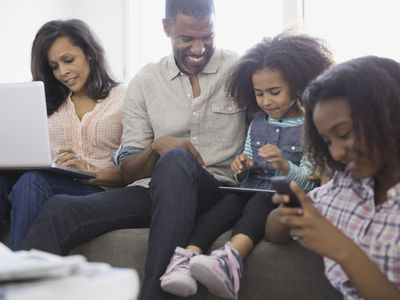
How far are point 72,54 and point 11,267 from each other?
1596mm

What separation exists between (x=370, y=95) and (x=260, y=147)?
661 mm

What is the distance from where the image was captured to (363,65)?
1.14 meters

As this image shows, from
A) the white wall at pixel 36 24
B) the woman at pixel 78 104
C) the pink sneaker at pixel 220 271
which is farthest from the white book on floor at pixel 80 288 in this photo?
the white wall at pixel 36 24

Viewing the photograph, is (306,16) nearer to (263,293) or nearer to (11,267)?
(263,293)

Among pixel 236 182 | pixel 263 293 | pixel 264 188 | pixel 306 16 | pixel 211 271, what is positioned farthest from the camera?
pixel 306 16

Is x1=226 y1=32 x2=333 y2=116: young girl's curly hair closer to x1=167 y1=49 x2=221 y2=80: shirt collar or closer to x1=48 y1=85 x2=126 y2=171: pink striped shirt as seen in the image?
x1=167 y1=49 x2=221 y2=80: shirt collar

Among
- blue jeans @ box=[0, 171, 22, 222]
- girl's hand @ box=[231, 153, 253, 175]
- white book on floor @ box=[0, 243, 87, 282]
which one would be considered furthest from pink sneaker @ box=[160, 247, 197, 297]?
white book on floor @ box=[0, 243, 87, 282]

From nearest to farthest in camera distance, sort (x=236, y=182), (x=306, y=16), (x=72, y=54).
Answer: (x=236, y=182)
(x=72, y=54)
(x=306, y=16)

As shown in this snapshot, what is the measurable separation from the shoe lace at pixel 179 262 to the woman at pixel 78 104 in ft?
1.77

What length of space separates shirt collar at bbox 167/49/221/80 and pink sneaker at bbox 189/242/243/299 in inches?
26.2

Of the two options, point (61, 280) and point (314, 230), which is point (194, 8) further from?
point (61, 280)

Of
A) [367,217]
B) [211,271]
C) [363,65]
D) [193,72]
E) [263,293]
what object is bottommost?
[263,293]

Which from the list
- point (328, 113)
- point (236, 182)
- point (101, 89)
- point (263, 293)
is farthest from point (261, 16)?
point (328, 113)

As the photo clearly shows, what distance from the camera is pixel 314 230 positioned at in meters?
1.03
